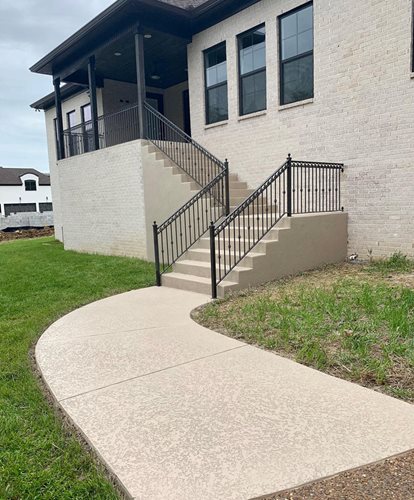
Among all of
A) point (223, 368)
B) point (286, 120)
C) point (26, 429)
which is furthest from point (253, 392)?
point (286, 120)

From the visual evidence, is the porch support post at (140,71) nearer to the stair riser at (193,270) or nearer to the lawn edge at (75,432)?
the stair riser at (193,270)

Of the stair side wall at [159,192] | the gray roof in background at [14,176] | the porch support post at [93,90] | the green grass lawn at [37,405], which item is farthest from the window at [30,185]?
the green grass lawn at [37,405]

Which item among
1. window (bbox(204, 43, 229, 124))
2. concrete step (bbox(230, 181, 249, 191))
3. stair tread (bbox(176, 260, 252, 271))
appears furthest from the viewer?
window (bbox(204, 43, 229, 124))

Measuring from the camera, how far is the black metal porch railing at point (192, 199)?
27.1ft

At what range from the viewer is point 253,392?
3.09 m

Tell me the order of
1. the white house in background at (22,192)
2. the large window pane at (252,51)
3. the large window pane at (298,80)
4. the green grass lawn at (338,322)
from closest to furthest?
the green grass lawn at (338,322) → the large window pane at (298,80) → the large window pane at (252,51) → the white house in background at (22,192)

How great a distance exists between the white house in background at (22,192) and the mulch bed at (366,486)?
188ft

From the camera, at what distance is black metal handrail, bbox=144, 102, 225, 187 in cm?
987

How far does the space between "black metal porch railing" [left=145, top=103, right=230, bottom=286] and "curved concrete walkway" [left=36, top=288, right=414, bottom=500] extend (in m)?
3.62

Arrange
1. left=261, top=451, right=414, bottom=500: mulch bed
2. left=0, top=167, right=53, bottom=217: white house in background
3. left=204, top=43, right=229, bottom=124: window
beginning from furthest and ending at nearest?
left=0, top=167, right=53, bottom=217: white house in background → left=204, top=43, right=229, bottom=124: window → left=261, top=451, right=414, bottom=500: mulch bed

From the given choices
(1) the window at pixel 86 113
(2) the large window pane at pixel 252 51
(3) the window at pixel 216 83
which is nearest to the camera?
(2) the large window pane at pixel 252 51

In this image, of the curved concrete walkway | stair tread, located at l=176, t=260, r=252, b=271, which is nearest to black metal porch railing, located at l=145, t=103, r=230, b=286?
stair tread, located at l=176, t=260, r=252, b=271

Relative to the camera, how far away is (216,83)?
10.9m

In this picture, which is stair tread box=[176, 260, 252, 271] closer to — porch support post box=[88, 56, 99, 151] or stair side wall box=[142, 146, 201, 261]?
stair side wall box=[142, 146, 201, 261]
